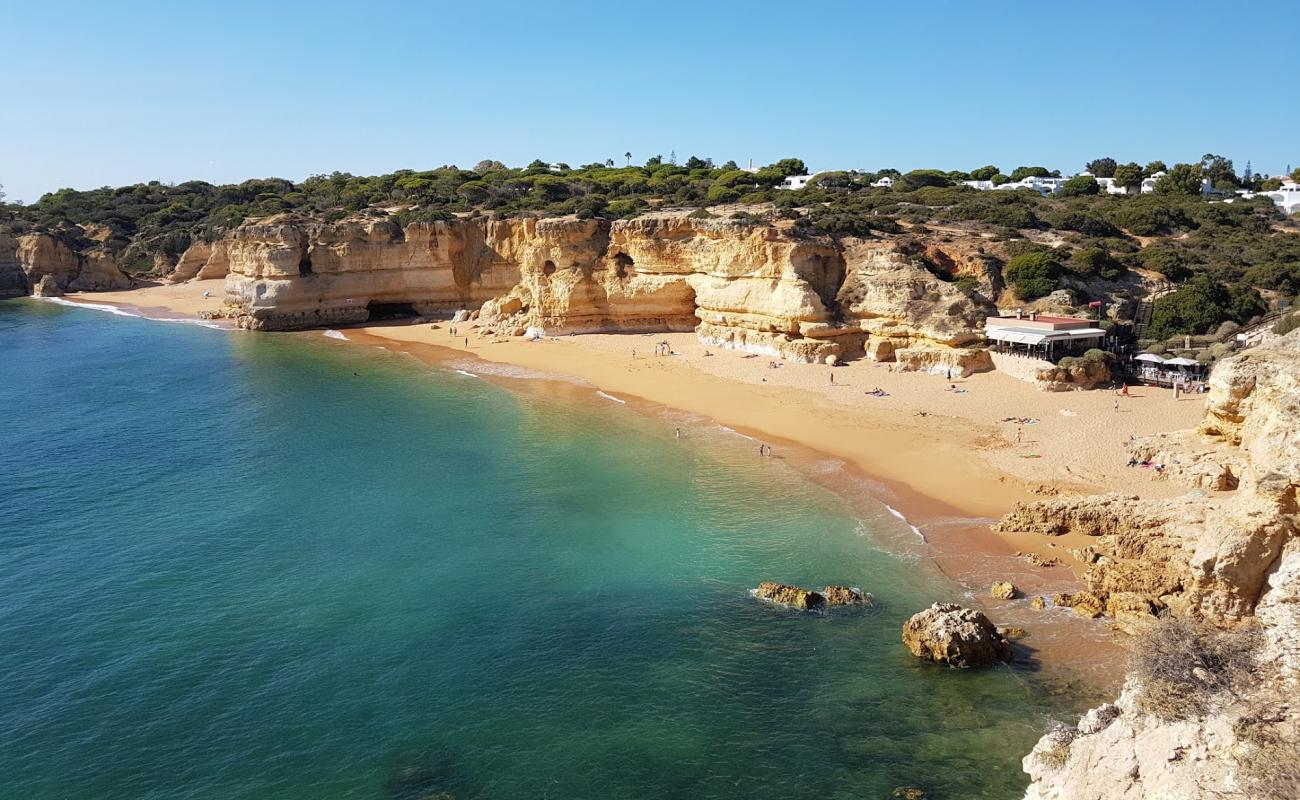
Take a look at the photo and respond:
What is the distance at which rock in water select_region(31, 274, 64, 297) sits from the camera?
211 feet

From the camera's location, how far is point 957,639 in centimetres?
1438

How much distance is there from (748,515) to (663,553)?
10.2 ft

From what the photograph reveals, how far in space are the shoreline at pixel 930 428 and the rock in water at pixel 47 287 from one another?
131 ft

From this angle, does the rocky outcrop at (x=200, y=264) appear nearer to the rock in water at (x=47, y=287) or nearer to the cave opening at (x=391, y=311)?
the rock in water at (x=47, y=287)

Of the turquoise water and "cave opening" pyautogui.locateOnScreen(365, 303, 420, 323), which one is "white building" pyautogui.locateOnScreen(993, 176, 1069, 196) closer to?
"cave opening" pyautogui.locateOnScreen(365, 303, 420, 323)

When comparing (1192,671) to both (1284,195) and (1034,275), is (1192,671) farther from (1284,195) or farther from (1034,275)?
(1284,195)

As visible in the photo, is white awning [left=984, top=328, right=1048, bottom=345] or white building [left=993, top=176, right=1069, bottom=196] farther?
white building [left=993, top=176, right=1069, bottom=196]

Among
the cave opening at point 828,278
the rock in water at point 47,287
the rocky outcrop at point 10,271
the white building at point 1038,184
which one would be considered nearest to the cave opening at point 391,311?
the cave opening at point 828,278

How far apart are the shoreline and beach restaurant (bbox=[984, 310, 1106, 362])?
1558 mm

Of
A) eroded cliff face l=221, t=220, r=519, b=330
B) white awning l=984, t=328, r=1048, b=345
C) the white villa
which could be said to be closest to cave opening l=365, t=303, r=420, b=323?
eroded cliff face l=221, t=220, r=519, b=330

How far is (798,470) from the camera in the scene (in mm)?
24812

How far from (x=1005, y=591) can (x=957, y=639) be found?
9.90 feet

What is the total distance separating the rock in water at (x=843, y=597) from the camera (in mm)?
16719

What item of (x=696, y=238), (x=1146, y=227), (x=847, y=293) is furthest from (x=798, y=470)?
(x=1146, y=227)
